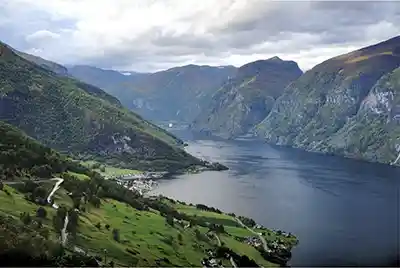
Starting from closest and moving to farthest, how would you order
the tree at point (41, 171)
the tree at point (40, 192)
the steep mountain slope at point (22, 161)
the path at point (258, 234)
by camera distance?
the tree at point (40, 192) < the path at point (258, 234) < the steep mountain slope at point (22, 161) < the tree at point (41, 171)

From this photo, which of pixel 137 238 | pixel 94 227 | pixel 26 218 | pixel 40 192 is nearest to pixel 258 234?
pixel 137 238

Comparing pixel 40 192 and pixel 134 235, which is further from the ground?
pixel 40 192

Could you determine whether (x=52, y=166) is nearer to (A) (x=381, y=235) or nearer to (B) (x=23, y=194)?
(B) (x=23, y=194)

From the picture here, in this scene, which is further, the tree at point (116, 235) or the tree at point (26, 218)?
the tree at point (116, 235)

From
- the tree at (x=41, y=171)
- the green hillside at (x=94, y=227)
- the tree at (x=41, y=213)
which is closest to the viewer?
the green hillside at (x=94, y=227)

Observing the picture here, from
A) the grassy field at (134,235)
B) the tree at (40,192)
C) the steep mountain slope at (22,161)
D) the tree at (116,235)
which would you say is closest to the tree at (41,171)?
the steep mountain slope at (22,161)

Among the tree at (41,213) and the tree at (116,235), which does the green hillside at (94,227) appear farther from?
the tree at (116,235)

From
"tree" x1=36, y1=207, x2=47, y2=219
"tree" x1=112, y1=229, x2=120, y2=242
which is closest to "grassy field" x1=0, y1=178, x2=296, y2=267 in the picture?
"tree" x1=112, y1=229, x2=120, y2=242

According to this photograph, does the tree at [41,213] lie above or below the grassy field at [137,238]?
above

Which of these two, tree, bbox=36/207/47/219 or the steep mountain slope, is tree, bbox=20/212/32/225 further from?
the steep mountain slope

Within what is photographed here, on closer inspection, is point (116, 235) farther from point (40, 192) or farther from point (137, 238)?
point (40, 192)

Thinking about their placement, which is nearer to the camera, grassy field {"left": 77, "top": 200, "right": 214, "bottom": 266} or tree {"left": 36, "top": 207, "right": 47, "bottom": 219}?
grassy field {"left": 77, "top": 200, "right": 214, "bottom": 266}

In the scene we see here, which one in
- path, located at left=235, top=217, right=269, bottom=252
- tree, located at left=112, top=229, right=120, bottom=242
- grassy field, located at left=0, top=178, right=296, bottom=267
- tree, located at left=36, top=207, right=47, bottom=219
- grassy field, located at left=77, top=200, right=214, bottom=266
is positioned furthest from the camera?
path, located at left=235, top=217, right=269, bottom=252
